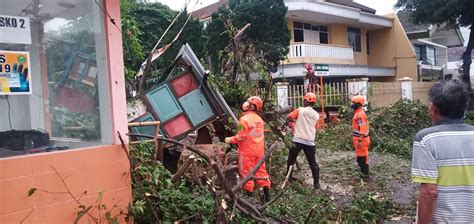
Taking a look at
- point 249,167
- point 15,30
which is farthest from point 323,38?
point 15,30

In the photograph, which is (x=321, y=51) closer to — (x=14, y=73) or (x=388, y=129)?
(x=388, y=129)

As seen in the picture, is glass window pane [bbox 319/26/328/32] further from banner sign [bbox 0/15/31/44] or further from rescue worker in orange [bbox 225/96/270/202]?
banner sign [bbox 0/15/31/44]

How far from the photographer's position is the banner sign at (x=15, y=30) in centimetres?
316

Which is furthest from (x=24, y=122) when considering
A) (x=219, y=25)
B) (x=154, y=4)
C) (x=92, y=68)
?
(x=154, y=4)

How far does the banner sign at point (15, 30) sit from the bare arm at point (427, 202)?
2829mm

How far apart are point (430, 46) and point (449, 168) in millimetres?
35044

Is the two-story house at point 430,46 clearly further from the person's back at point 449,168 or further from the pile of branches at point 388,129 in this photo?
the person's back at point 449,168

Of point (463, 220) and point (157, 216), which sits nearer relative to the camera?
point (463, 220)

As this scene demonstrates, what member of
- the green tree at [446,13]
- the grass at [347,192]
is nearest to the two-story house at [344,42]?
the green tree at [446,13]

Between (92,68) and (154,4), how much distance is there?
1672 centimetres

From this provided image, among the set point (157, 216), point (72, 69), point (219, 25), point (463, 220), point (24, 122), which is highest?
point (219, 25)

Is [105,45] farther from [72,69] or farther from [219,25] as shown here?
[219,25]

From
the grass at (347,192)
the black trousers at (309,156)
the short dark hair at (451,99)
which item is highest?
the short dark hair at (451,99)

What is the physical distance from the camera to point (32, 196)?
3168 millimetres
